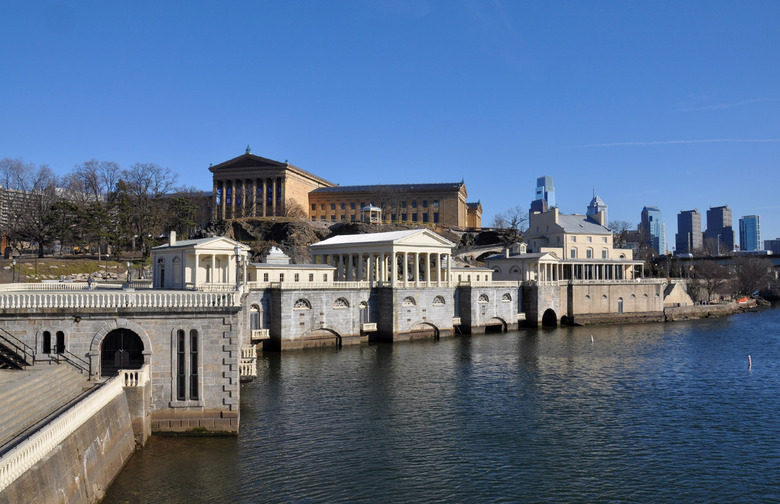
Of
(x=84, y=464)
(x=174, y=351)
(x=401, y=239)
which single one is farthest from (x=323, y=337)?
(x=84, y=464)

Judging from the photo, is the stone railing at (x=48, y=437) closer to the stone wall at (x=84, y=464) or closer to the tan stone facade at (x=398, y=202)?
the stone wall at (x=84, y=464)

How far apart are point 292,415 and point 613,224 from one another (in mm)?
145881

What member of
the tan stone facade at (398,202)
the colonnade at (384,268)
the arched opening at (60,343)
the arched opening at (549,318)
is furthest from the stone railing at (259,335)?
the tan stone facade at (398,202)

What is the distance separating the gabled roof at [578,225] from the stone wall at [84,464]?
85.3m

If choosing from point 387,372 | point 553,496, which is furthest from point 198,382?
point 387,372

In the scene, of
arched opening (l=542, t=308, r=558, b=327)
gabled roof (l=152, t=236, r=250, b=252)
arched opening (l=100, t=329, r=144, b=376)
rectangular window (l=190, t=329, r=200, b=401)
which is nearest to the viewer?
rectangular window (l=190, t=329, r=200, b=401)

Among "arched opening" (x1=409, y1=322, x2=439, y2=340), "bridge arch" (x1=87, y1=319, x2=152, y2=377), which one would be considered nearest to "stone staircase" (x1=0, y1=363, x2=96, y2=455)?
"bridge arch" (x1=87, y1=319, x2=152, y2=377)

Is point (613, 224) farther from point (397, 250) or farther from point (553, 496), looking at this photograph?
point (553, 496)

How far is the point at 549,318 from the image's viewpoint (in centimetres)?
8250

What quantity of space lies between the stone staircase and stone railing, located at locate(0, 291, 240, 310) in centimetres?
275

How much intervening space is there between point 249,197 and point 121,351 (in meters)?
104

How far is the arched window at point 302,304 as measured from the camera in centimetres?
5931

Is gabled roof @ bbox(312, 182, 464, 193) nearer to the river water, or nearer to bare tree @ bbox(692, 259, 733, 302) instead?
bare tree @ bbox(692, 259, 733, 302)

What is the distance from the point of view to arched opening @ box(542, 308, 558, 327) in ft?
268
